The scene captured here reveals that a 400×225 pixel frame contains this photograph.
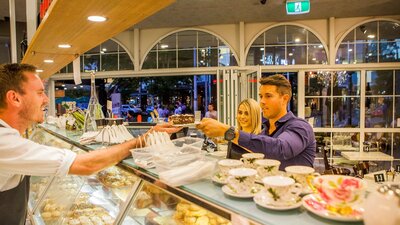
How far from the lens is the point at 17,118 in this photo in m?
1.75

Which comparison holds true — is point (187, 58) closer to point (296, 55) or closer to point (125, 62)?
point (125, 62)

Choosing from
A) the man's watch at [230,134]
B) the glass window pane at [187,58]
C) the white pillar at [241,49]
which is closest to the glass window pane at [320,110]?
the white pillar at [241,49]

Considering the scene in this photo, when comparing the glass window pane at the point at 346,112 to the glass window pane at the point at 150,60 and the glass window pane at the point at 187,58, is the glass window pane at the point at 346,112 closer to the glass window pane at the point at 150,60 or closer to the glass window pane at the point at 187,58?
the glass window pane at the point at 187,58

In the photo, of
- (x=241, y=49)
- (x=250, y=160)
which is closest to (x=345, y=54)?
(x=241, y=49)

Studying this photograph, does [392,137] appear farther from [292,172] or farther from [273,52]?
[292,172]

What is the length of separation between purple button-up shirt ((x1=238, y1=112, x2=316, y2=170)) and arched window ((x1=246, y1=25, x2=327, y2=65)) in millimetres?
5804

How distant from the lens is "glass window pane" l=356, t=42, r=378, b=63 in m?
7.50

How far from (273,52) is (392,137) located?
3270 millimetres

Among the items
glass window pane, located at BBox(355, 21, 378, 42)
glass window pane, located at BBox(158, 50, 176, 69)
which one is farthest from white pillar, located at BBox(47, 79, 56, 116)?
glass window pane, located at BBox(355, 21, 378, 42)

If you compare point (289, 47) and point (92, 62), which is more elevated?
point (289, 47)

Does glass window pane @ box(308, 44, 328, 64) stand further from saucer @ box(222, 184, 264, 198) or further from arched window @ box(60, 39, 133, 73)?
saucer @ box(222, 184, 264, 198)

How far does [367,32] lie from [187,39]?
4156 millimetres

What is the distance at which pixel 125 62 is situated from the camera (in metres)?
8.52

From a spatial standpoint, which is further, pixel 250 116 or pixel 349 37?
pixel 349 37
